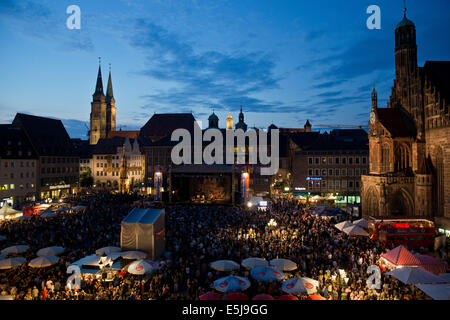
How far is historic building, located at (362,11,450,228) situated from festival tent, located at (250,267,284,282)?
22.1 metres

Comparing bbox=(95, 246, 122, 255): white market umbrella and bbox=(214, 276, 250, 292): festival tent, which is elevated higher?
bbox=(95, 246, 122, 255): white market umbrella

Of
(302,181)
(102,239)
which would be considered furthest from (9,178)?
(302,181)

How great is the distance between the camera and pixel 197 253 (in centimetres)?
1794

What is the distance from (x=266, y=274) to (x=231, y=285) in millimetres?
1900

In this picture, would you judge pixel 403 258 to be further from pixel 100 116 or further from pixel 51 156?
pixel 100 116

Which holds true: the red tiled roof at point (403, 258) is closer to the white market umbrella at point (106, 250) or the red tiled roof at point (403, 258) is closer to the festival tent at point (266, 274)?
the festival tent at point (266, 274)

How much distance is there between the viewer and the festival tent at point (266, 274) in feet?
42.9

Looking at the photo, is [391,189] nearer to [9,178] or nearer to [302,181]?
[302,181]

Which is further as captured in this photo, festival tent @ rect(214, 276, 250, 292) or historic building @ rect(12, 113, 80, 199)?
historic building @ rect(12, 113, 80, 199)

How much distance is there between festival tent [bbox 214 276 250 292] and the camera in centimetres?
1202

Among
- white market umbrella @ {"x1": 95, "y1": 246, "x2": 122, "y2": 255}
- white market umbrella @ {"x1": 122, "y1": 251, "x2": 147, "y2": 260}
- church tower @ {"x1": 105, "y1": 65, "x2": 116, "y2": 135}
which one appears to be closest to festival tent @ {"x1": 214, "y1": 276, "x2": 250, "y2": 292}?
white market umbrella @ {"x1": 122, "y1": 251, "x2": 147, "y2": 260}

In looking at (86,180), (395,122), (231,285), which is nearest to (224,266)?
(231,285)

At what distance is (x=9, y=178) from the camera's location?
46719 mm

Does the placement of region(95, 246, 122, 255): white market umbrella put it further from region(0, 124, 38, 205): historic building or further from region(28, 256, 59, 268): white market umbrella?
region(0, 124, 38, 205): historic building
